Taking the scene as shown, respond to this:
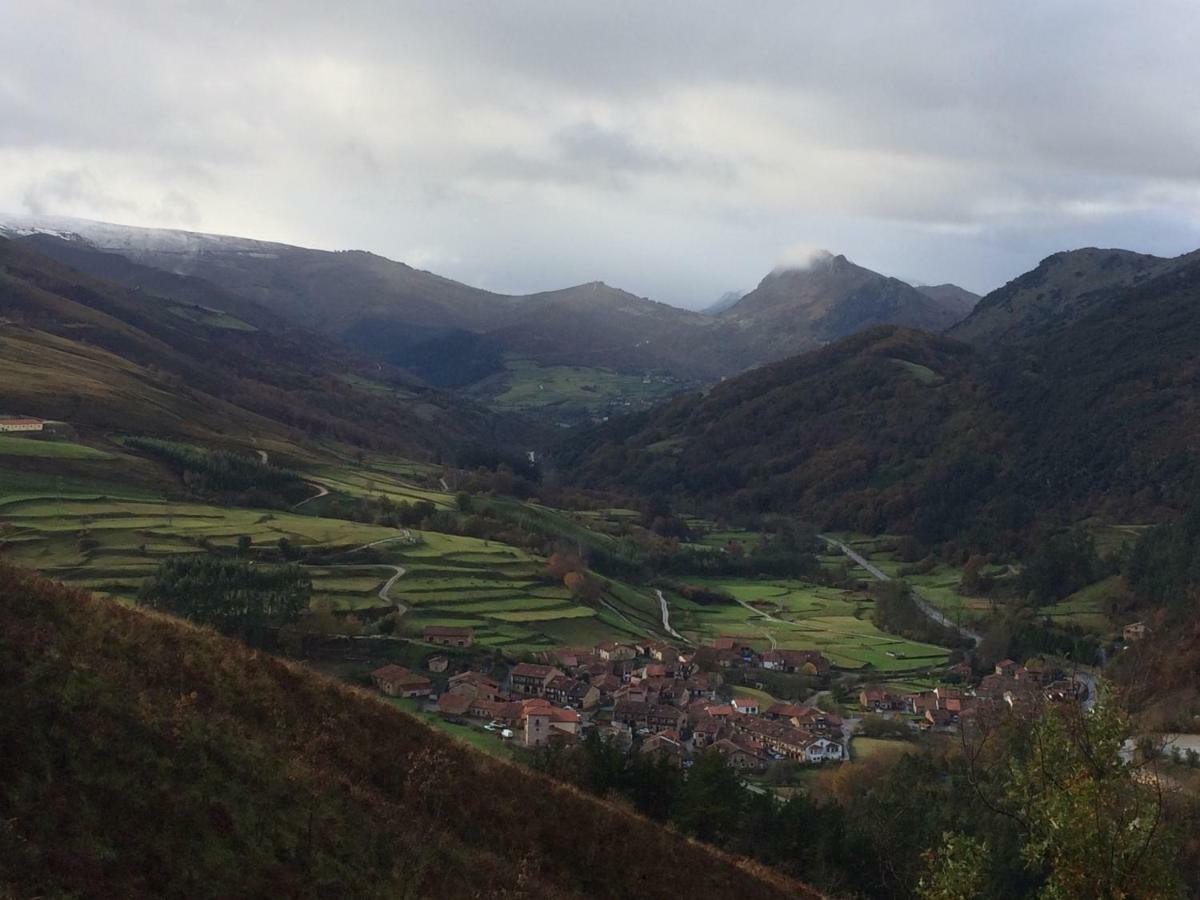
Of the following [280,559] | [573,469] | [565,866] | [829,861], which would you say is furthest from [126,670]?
[573,469]

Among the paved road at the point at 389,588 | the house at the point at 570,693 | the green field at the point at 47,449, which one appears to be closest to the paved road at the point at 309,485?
the green field at the point at 47,449

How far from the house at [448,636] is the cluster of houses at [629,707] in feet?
0.44

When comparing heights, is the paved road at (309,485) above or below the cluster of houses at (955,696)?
above

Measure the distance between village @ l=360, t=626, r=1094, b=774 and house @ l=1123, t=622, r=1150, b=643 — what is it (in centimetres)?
741

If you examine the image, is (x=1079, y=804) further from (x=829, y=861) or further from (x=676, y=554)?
(x=676, y=554)

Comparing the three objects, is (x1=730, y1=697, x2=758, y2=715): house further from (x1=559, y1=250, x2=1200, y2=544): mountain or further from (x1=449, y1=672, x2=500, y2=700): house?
(x1=559, y1=250, x2=1200, y2=544): mountain

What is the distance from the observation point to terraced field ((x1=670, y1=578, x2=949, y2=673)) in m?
76.5

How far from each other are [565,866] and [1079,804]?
9874 mm

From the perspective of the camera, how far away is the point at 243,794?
608 inches

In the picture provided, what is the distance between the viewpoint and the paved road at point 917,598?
87.9m

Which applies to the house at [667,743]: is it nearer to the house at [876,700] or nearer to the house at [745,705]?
the house at [745,705]

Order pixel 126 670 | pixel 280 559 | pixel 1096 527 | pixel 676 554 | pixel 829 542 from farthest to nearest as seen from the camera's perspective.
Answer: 1. pixel 829 542
2. pixel 1096 527
3. pixel 676 554
4. pixel 280 559
5. pixel 126 670

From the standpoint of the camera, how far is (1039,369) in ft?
557

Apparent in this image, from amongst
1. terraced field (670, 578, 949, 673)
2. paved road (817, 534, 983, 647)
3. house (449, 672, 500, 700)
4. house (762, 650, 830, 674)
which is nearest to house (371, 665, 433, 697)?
house (449, 672, 500, 700)
